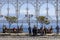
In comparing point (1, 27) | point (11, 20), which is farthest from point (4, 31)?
point (11, 20)

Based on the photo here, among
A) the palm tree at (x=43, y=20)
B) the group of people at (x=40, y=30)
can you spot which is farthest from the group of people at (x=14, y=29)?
the palm tree at (x=43, y=20)

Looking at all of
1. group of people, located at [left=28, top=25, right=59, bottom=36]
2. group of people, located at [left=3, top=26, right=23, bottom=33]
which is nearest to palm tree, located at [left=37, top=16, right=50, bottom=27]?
group of people, located at [left=28, top=25, right=59, bottom=36]

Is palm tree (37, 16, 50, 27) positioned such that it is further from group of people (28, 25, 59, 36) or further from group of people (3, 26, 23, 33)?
group of people (3, 26, 23, 33)

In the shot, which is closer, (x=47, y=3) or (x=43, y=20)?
(x=47, y=3)

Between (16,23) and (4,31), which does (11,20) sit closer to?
(16,23)

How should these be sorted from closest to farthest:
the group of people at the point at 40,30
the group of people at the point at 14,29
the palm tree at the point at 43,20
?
the group of people at the point at 40,30 < the group of people at the point at 14,29 < the palm tree at the point at 43,20

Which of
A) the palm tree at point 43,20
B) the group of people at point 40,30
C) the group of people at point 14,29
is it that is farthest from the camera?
the palm tree at point 43,20

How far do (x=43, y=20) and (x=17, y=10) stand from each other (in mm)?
3871

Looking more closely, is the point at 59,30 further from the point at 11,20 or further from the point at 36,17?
the point at 11,20

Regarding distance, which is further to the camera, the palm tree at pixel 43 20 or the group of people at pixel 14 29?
the palm tree at pixel 43 20

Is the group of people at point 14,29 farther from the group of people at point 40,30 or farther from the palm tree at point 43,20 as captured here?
the palm tree at point 43,20

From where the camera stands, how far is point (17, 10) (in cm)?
3070

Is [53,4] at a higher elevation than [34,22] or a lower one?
higher

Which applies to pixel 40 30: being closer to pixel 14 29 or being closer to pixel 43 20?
pixel 14 29
